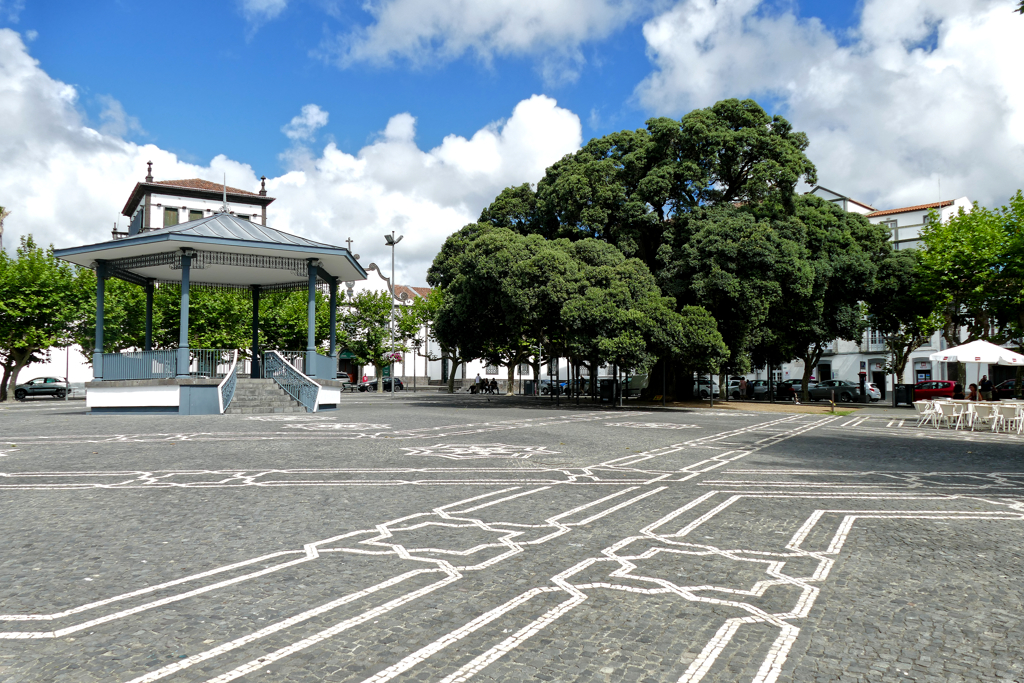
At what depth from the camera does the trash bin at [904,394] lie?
3506cm

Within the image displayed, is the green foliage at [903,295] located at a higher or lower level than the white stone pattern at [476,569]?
higher

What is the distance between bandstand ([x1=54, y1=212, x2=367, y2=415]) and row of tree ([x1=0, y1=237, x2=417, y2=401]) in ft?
19.6

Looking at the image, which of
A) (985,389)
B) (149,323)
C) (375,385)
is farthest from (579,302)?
(375,385)

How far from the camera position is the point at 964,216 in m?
33.3

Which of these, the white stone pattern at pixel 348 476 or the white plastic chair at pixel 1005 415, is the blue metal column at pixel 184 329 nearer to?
the white stone pattern at pixel 348 476

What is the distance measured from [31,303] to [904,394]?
140 ft

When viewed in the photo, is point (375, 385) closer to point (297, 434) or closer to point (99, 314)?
point (99, 314)

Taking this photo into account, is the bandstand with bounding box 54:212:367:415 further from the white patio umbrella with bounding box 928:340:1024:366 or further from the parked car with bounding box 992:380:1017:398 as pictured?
the parked car with bounding box 992:380:1017:398

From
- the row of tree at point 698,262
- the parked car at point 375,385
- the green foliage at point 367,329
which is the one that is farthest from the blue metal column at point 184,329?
the parked car at point 375,385

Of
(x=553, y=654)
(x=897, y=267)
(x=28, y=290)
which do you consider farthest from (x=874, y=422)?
(x=28, y=290)

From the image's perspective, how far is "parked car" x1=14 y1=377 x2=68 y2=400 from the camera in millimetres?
42156

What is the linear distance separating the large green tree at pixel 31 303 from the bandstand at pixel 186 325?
13.6 metres

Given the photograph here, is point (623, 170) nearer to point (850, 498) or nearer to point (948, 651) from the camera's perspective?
point (850, 498)

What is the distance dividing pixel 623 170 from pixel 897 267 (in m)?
13.6
